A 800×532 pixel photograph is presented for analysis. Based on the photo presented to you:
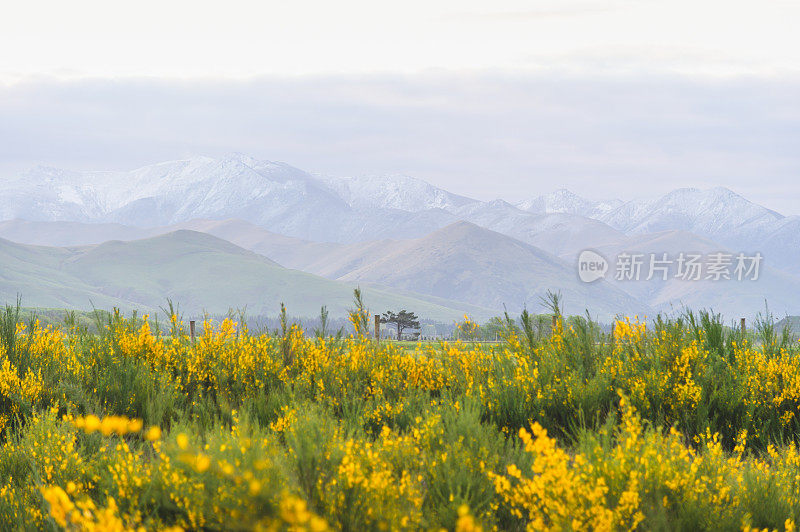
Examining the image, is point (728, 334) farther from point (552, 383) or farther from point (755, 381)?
point (552, 383)

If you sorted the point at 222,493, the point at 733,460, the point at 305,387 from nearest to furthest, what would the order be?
1. the point at 222,493
2. the point at 733,460
3. the point at 305,387

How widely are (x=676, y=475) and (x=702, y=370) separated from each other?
3.34 m

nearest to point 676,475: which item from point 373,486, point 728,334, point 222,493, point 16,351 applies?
point 373,486

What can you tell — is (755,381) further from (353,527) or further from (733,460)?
(353,527)

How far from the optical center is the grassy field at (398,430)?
152 inches

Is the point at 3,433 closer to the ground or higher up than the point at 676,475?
closer to the ground

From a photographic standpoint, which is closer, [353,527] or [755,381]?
[353,527]

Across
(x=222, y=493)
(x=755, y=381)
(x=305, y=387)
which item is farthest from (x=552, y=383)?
(x=222, y=493)

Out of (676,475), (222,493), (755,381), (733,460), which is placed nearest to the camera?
(222,493)

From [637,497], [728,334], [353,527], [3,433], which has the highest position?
[728,334]

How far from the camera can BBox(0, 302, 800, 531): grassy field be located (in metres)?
3.87

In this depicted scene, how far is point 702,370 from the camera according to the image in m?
7.18

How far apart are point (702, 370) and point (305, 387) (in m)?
4.32

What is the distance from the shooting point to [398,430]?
6133 millimetres
